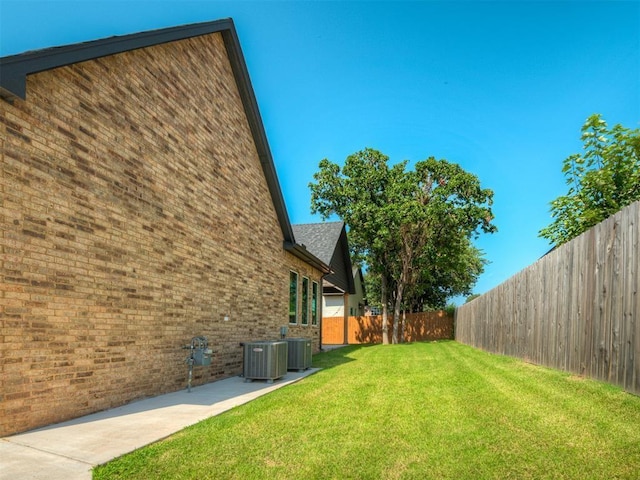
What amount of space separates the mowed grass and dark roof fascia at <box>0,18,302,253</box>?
4.00 meters

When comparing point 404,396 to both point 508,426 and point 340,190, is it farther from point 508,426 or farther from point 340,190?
point 340,190

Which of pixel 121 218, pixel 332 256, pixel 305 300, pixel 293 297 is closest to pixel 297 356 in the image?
pixel 293 297

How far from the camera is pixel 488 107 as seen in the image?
1828 cm

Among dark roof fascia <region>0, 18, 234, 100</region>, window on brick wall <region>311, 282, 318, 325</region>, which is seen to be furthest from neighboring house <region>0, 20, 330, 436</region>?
window on brick wall <region>311, 282, 318, 325</region>

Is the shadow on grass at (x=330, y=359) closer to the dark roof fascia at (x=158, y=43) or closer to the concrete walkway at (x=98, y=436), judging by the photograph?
the dark roof fascia at (x=158, y=43)

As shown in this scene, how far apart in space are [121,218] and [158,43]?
3061mm

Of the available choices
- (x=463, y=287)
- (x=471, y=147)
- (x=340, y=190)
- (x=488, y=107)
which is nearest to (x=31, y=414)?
(x=488, y=107)

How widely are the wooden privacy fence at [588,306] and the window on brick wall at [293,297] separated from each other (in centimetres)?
704

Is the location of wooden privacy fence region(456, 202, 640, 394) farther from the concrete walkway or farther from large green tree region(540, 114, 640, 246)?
the concrete walkway

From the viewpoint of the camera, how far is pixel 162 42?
727cm

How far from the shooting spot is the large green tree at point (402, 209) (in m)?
23.9

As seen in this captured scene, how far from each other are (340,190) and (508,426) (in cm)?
2180

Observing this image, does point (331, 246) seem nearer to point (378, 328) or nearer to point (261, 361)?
point (378, 328)

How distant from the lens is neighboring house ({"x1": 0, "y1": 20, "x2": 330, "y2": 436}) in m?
4.75
